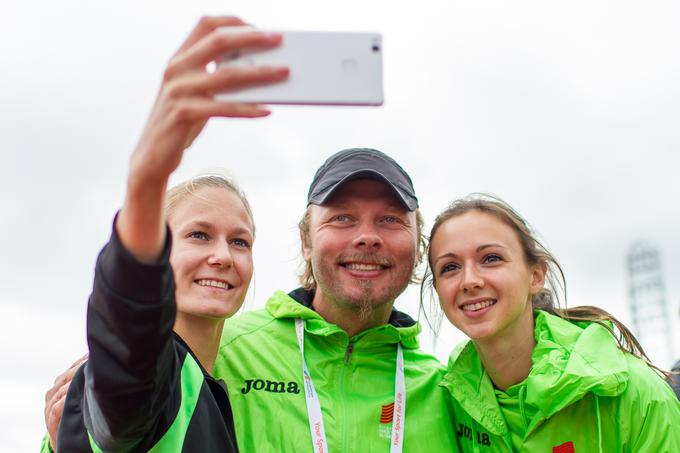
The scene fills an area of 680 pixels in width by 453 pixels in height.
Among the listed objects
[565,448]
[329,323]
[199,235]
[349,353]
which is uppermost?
[199,235]

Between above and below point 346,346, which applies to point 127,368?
below

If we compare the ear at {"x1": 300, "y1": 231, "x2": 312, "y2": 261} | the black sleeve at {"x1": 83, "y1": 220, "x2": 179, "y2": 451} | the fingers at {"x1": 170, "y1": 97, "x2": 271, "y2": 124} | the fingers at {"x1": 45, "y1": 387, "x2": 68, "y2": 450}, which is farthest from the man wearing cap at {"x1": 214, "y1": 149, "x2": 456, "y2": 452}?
the fingers at {"x1": 170, "y1": 97, "x2": 271, "y2": 124}

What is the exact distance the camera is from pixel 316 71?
6.76ft

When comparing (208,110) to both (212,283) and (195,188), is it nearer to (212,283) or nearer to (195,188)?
(212,283)

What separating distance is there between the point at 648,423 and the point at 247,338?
2402mm

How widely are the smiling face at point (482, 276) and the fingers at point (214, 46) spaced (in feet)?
8.59

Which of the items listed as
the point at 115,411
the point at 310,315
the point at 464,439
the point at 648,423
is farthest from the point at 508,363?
the point at 115,411

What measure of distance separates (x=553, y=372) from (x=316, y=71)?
269cm

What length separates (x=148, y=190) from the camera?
2139mm

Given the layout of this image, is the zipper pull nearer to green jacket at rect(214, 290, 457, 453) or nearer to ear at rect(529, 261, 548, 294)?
green jacket at rect(214, 290, 457, 453)

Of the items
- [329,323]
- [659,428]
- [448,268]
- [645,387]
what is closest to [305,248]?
[329,323]

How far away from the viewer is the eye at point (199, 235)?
3947 millimetres

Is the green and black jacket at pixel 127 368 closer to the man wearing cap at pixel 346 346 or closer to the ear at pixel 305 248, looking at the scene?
the man wearing cap at pixel 346 346

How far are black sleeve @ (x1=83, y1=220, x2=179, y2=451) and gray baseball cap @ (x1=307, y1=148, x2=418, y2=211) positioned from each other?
2.53 metres
